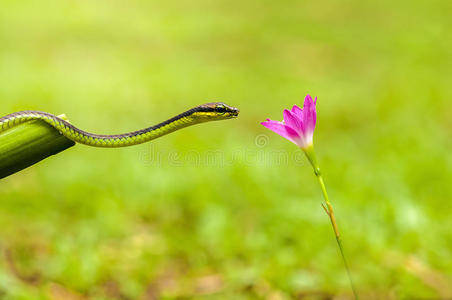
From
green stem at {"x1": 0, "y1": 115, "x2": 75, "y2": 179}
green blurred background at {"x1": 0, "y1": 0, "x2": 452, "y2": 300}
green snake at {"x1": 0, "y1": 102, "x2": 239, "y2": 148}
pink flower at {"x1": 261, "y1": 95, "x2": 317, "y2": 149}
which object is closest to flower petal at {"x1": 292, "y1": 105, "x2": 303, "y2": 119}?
pink flower at {"x1": 261, "y1": 95, "x2": 317, "y2": 149}

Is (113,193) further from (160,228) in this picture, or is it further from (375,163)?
(375,163)

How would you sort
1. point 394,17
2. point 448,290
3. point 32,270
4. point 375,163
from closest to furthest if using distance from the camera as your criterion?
point 448,290, point 32,270, point 375,163, point 394,17

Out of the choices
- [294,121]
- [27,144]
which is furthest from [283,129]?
[27,144]

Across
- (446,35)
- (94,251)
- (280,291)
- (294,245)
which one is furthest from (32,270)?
(446,35)

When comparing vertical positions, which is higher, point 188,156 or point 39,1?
point 39,1

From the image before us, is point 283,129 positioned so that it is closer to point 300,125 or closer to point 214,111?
point 300,125
